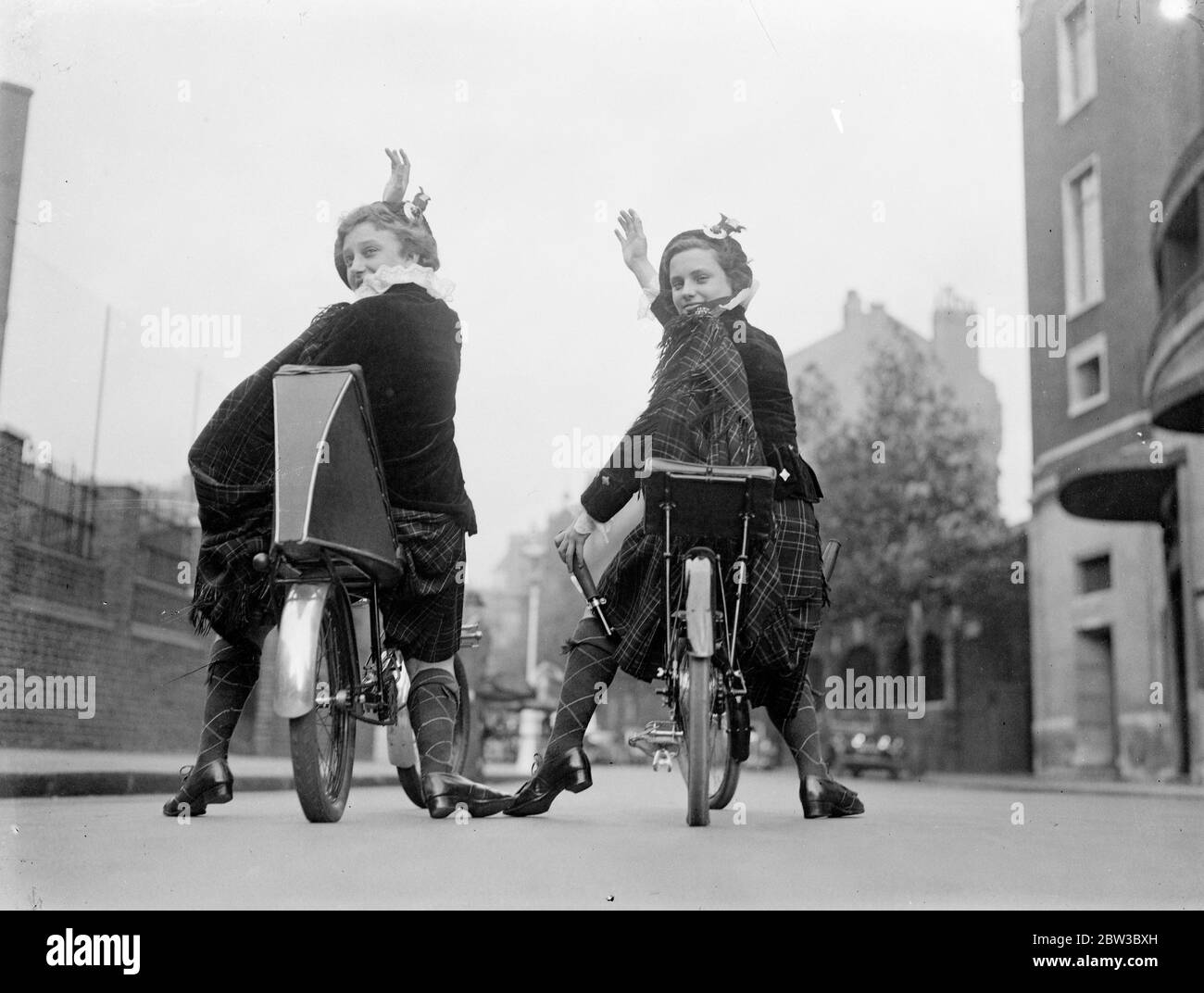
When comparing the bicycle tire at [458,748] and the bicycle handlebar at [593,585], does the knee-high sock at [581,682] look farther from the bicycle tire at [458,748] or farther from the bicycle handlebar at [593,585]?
the bicycle tire at [458,748]

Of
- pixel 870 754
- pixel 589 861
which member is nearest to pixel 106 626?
pixel 589 861

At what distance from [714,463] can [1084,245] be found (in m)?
1.50

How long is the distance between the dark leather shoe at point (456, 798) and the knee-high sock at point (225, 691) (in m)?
0.51

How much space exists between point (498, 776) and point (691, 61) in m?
4.38

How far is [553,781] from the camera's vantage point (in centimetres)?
336

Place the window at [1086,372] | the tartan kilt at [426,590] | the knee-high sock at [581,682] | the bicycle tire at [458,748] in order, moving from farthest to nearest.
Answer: the window at [1086,372], the bicycle tire at [458,748], the knee-high sock at [581,682], the tartan kilt at [426,590]

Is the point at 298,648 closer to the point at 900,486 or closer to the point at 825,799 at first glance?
the point at 825,799

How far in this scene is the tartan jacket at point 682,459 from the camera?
3.37 meters

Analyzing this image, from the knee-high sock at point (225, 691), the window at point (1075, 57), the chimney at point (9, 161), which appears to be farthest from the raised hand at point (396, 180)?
the window at point (1075, 57)

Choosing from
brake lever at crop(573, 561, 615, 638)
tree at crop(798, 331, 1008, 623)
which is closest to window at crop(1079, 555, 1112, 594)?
tree at crop(798, 331, 1008, 623)

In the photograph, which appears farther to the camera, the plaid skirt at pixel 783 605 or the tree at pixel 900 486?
the tree at pixel 900 486

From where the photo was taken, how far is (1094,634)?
5.22 meters

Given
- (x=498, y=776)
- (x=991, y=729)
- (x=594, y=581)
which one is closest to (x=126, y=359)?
(x=594, y=581)

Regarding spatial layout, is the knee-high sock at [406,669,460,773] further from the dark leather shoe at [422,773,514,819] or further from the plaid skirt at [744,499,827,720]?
the plaid skirt at [744,499,827,720]
